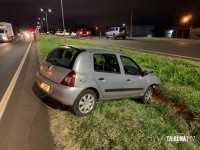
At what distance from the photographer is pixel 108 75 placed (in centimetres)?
531

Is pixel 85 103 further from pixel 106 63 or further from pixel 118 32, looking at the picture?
pixel 118 32

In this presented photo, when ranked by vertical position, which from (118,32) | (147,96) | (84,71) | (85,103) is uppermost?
(84,71)

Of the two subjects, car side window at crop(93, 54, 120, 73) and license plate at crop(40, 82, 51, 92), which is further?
car side window at crop(93, 54, 120, 73)

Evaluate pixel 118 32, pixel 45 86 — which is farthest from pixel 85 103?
pixel 118 32

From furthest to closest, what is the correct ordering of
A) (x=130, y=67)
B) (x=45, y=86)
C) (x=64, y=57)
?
(x=130, y=67), (x=64, y=57), (x=45, y=86)

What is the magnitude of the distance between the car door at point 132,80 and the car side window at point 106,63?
10.1 inches

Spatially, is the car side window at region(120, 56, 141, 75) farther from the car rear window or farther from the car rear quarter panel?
the car rear window

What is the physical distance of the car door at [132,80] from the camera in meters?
5.77

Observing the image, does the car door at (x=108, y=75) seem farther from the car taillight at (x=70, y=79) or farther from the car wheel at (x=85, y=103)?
the car taillight at (x=70, y=79)

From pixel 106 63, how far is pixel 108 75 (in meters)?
0.54

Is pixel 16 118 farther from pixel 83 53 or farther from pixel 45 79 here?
pixel 83 53

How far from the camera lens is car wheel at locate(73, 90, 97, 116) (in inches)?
193

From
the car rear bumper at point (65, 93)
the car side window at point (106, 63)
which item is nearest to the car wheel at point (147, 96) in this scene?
the car side window at point (106, 63)

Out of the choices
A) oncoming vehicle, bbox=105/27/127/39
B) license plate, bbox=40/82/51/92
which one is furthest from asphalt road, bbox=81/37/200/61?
oncoming vehicle, bbox=105/27/127/39
